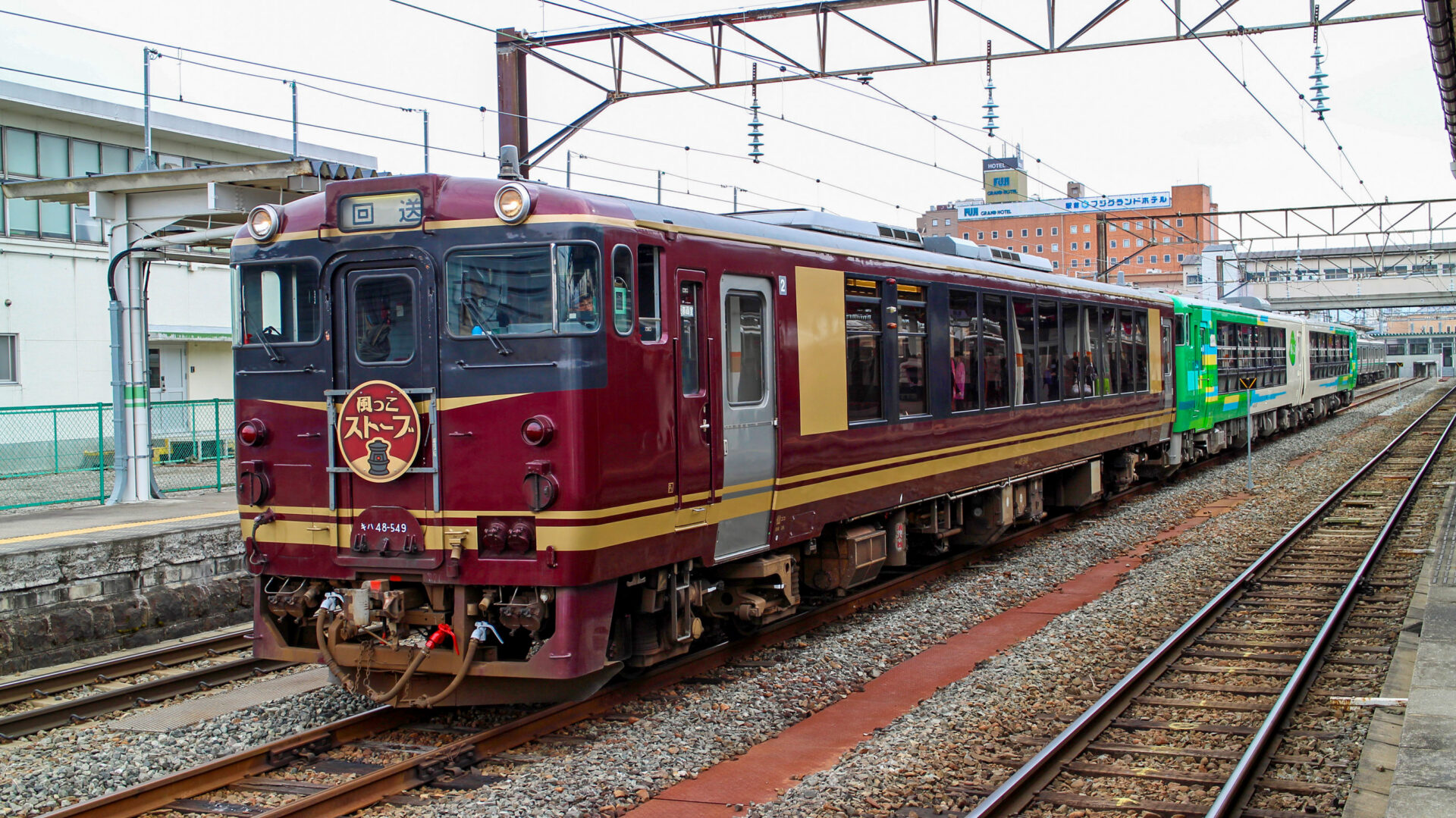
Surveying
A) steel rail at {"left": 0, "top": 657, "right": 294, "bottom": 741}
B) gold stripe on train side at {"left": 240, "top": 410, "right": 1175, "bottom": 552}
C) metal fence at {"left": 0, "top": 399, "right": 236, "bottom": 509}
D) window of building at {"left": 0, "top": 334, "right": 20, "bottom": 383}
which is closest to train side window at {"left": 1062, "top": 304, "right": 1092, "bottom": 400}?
gold stripe on train side at {"left": 240, "top": 410, "right": 1175, "bottom": 552}

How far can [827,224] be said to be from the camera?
1019cm

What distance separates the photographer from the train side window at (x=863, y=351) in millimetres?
9656

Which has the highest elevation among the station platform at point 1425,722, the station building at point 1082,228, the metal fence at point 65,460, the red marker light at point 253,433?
the station building at point 1082,228

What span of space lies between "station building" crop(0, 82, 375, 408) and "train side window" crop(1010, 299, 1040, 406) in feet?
51.9

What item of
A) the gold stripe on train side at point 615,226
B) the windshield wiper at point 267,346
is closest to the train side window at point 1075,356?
the gold stripe on train side at point 615,226

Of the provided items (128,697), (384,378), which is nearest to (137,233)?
(128,697)

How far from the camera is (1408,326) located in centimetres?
11769

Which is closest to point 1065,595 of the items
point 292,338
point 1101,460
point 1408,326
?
point 1101,460

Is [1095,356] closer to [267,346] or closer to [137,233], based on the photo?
[267,346]

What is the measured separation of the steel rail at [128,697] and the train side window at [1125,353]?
38.4ft

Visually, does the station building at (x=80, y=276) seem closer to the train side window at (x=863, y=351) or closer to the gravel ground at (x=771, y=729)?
the train side window at (x=863, y=351)

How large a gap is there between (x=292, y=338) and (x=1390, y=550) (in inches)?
467

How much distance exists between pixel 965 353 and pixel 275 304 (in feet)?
21.7

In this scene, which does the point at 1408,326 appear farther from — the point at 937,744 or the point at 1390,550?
the point at 937,744
